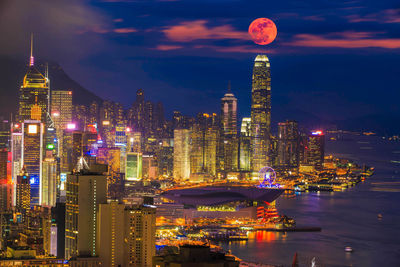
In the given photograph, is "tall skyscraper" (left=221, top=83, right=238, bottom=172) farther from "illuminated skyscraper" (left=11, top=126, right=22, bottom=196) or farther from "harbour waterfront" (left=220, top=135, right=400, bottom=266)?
"illuminated skyscraper" (left=11, top=126, right=22, bottom=196)

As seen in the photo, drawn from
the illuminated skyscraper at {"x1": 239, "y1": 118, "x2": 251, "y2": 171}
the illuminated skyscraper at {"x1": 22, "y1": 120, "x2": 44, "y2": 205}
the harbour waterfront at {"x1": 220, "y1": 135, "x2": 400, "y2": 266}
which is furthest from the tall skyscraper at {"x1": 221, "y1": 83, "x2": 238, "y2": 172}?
the illuminated skyscraper at {"x1": 22, "y1": 120, "x2": 44, "y2": 205}

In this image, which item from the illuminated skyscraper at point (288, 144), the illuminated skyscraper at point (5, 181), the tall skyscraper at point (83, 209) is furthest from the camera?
the illuminated skyscraper at point (288, 144)

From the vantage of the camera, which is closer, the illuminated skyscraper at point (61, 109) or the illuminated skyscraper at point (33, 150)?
the illuminated skyscraper at point (33, 150)

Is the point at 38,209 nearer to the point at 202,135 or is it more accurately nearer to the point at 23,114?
the point at 23,114

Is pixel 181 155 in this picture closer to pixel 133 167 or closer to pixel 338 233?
pixel 133 167

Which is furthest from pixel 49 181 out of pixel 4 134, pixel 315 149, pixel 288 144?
pixel 315 149

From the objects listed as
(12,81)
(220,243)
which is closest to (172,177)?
(12,81)

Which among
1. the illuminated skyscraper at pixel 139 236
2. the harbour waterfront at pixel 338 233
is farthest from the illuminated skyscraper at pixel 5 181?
the illuminated skyscraper at pixel 139 236

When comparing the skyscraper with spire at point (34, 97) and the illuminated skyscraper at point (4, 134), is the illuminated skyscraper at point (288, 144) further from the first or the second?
the illuminated skyscraper at point (4, 134)
